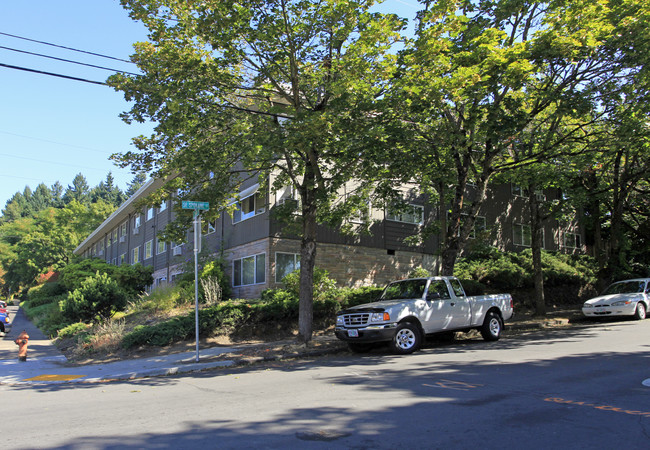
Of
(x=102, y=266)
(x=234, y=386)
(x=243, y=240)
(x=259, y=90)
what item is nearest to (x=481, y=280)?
(x=243, y=240)

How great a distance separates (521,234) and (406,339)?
65.4 feet

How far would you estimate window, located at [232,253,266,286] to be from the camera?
18875 mm

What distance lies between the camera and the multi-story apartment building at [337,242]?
18.7 metres

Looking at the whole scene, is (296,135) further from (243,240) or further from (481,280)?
(481,280)

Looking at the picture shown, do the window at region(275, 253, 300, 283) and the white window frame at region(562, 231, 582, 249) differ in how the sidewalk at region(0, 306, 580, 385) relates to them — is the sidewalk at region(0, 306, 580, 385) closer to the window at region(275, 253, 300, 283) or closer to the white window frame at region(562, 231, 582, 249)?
the window at region(275, 253, 300, 283)

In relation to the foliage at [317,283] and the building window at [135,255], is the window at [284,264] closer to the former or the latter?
the foliage at [317,283]

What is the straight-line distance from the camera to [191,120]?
11.4 metres

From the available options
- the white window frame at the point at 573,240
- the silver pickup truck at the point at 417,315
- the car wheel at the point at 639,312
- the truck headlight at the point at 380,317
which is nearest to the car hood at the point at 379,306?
the silver pickup truck at the point at 417,315

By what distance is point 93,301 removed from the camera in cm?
1939

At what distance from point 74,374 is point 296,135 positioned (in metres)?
7.11

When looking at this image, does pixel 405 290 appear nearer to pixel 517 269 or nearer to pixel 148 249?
pixel 517 269

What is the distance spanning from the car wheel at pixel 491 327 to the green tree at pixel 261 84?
15.7 ft

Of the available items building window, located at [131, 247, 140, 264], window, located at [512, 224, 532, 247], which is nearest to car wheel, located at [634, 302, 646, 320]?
window, located at [512, 224, 532, 247]

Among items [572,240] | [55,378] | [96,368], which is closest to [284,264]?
[96,368]
